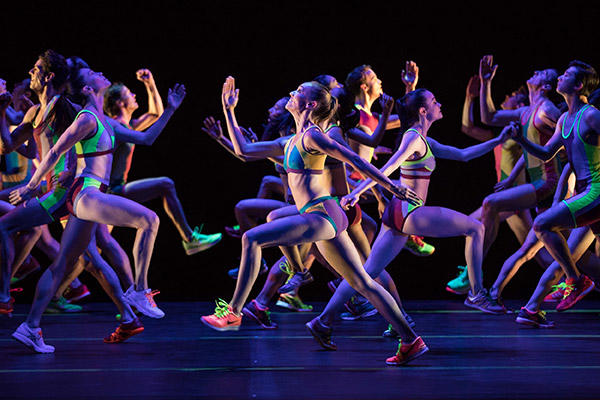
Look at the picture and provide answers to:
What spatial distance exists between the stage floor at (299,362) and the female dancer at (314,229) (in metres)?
0.26

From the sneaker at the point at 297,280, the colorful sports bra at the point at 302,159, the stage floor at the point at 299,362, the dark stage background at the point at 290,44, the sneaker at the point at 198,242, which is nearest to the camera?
the stage floor at the point at 299,362

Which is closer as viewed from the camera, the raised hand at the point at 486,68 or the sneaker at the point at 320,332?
the sneaker at the point at 320,332

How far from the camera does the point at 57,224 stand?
31.0 ft

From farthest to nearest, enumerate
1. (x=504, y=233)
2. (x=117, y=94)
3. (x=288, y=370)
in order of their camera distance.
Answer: (x=504, y=233) → (x=117, y=94) → (x=288, y=370)

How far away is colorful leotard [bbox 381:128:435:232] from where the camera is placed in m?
5.54

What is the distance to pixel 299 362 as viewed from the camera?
15.8 ft

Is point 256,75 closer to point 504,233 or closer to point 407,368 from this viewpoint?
point 504,233

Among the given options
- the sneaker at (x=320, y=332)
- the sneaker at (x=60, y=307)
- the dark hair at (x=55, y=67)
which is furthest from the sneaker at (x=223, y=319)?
the sneaker at (x=60, y=307)

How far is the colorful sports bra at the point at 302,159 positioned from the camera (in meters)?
4.73

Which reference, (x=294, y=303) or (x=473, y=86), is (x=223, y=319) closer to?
(x=294, y=303)

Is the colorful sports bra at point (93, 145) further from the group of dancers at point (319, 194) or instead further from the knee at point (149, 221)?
the knee at point (149, 221)

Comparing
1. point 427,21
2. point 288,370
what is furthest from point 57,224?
point 288,370

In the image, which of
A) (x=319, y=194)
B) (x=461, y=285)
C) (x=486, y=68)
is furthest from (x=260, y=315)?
(x=486, y=68)

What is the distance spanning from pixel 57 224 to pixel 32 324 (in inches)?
177
